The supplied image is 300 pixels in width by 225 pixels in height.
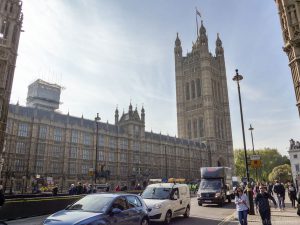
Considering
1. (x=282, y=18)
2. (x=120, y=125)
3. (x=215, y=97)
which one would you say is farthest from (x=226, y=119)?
(x=282, y=18)

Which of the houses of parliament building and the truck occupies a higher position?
the houses of parliament building

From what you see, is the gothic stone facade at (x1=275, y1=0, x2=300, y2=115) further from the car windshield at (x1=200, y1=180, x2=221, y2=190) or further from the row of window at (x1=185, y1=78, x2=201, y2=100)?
the row of window at (x1=185, y1=78, x2=201, y2=100)

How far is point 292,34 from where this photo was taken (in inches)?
813

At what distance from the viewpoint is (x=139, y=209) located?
10625 millimetres

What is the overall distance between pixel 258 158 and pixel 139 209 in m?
13.0

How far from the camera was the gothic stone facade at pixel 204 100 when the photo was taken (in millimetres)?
102812

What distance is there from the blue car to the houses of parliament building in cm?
2395

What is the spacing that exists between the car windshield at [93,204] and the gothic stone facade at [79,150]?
35002 mm

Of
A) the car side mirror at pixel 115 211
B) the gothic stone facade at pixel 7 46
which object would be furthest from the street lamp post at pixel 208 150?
the car side mirror at pixel 115 211

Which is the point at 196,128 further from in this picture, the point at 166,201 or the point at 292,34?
the point at 166,201

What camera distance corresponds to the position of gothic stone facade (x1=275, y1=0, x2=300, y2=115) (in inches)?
789

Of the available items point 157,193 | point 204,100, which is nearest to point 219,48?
point 204,100

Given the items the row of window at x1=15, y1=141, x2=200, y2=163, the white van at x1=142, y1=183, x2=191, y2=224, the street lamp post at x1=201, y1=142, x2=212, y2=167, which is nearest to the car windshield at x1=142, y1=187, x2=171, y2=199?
the white van at x1=142, y1=183, x2=191, y2=224

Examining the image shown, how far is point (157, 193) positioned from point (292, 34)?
51.9ft
